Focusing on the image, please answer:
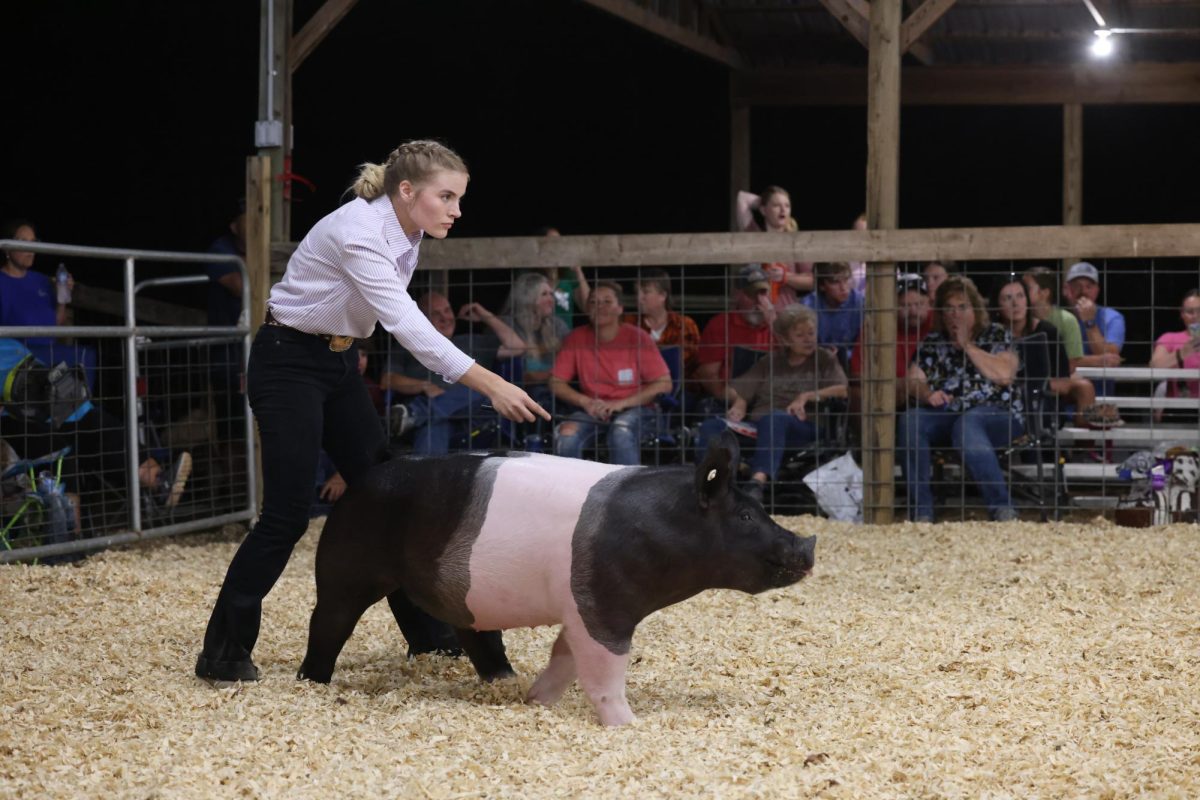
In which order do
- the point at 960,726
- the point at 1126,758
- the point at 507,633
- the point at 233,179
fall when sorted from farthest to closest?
1. the point at 233,179
2. the point at 507,633
3. the point at 960,726
4. the point at 1126,758

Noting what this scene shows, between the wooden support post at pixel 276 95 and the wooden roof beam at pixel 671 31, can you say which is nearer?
the wooden support post at pixel 276 95

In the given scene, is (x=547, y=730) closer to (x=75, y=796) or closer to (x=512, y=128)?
(x=75, y=796)

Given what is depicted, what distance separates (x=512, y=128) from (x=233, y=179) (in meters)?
2.23

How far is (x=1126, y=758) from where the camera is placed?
308 centimetres

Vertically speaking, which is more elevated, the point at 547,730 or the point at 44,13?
the point at 44,13

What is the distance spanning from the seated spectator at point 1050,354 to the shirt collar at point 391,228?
4155 mm

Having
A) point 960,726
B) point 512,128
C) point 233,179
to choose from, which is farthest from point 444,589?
point 512,128

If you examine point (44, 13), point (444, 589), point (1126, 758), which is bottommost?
point (1126, 758)

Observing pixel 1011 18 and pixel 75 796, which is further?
pixel 1011 18

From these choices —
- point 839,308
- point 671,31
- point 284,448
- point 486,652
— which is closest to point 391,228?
point 284,448

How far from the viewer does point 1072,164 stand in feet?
34.6

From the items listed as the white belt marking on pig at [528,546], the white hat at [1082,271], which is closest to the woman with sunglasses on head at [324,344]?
the white belt marking on pig at [528,546]

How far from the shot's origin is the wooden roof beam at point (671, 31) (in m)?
8.93

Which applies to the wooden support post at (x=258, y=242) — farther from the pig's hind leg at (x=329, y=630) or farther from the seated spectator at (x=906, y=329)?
the pig's hind leg at (x=329, y=630)
